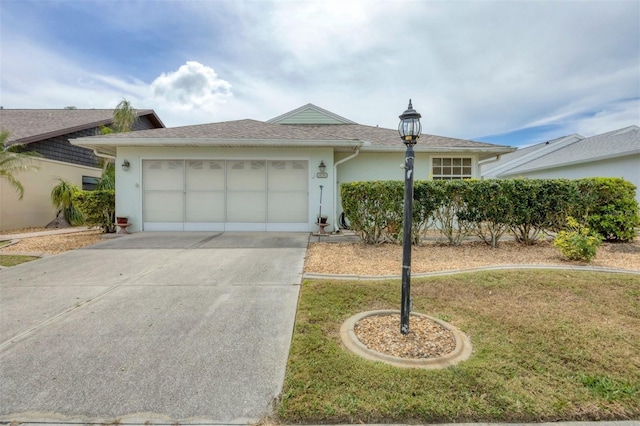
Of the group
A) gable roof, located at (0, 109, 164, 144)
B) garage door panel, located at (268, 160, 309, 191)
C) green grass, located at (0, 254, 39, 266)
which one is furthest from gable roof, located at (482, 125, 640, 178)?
gable roof, located at (0, 109, 164, 144)

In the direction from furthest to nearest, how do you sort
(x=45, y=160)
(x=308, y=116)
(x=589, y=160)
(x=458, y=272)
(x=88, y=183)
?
(x=88, y=183), (x=308, y=116), (x=589, y=160), (x=45, y=160), (x=458, y=272)

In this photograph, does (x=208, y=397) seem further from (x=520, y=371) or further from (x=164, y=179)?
(x=164, y=179)

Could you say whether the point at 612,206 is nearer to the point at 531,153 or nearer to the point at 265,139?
the point at 265,139

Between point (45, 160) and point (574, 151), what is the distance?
2532cm

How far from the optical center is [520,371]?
240 centimetres

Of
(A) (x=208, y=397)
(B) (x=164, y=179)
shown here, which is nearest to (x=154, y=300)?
(A) (x=208, y=397)

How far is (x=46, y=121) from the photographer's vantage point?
582 inches

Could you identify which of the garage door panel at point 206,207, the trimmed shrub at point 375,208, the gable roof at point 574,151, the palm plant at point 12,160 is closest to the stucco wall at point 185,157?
the garage door panel at point 206,207

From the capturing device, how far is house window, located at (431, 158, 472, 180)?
1065 cm

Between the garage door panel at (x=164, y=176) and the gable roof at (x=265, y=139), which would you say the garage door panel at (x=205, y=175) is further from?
the gable roof at (x=265, y=139)

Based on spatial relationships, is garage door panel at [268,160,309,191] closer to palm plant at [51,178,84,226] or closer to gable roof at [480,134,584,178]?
palm plant at [51,178,84,226]

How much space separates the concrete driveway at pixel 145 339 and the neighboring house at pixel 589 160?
34.5 ft

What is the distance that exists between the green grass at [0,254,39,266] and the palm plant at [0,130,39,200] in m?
5.78

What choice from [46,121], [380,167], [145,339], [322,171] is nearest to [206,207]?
[322,171]
